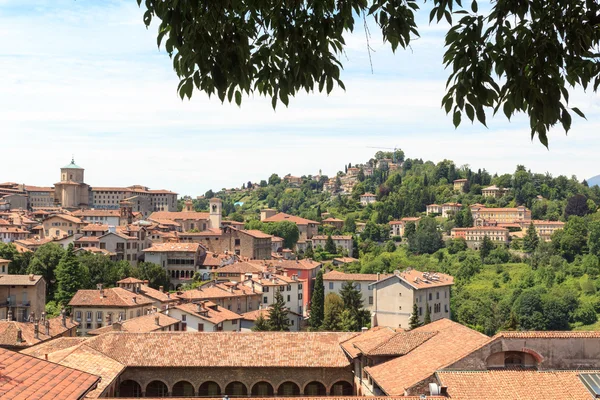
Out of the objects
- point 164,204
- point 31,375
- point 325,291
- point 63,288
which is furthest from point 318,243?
point 31,375

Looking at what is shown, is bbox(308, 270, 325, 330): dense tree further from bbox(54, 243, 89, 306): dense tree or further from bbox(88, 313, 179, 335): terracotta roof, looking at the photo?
bbox(54, 243, 89, 306): dense tree

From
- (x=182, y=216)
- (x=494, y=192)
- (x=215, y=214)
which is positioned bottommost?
(x=182, y=216)

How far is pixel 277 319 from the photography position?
41344 millimetres

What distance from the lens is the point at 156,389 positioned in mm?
24359

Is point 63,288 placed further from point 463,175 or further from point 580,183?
point 580,183

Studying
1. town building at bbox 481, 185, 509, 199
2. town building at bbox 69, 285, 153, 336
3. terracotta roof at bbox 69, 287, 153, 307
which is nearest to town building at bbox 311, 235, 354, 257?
terracotta roof at bbox 69, 287, 153, 307

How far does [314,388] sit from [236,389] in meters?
2.47

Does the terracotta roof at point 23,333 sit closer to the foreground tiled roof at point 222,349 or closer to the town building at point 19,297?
the foreground tiled roof at point 222,349

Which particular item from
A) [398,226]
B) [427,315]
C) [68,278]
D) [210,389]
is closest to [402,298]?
[427,315]

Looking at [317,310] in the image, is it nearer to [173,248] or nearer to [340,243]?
[173,248]

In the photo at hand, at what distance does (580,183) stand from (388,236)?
180 feet

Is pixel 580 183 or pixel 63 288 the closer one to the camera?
pixel 63 288

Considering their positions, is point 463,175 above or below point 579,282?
above

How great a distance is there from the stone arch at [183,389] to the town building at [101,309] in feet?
53.9
